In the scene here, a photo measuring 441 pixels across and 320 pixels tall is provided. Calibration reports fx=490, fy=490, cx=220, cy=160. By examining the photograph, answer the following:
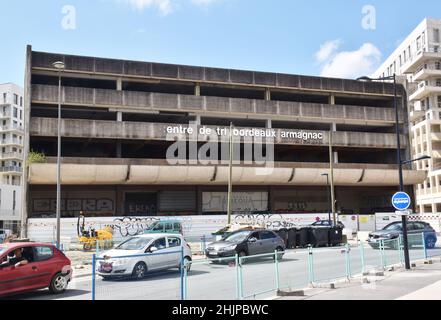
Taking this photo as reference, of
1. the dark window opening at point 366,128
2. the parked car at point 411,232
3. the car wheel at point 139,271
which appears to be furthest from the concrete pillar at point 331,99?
the car wheel at point 139,271

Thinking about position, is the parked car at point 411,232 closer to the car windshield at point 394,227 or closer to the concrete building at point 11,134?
the car windshield at point 394,227

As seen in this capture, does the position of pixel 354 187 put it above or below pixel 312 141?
below

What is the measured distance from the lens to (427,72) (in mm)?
71688

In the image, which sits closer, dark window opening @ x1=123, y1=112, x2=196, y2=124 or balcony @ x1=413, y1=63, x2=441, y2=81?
dark window opening @ x1=123, y1=112, x2=196, y2=124

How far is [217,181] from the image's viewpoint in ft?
160

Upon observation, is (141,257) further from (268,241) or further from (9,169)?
(9,169)

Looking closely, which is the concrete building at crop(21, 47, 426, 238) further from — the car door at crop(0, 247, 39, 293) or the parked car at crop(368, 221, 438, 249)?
the car door at crop(0, 247, 39, 293)

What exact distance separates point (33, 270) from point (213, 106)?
37.8 metres

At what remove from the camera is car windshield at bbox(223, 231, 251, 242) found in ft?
69.4

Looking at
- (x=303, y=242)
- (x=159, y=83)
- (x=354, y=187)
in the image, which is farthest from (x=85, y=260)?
(x=354, y=187)

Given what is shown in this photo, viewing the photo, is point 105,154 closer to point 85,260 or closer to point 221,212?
point 221,212

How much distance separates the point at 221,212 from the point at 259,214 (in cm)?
442

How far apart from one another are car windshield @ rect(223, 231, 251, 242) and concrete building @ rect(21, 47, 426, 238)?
24825 millimetres

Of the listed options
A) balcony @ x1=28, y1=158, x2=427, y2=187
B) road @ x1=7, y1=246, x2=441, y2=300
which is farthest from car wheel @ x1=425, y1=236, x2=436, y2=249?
balcony @ x1=28, y1=158, x2=427, y2=187
